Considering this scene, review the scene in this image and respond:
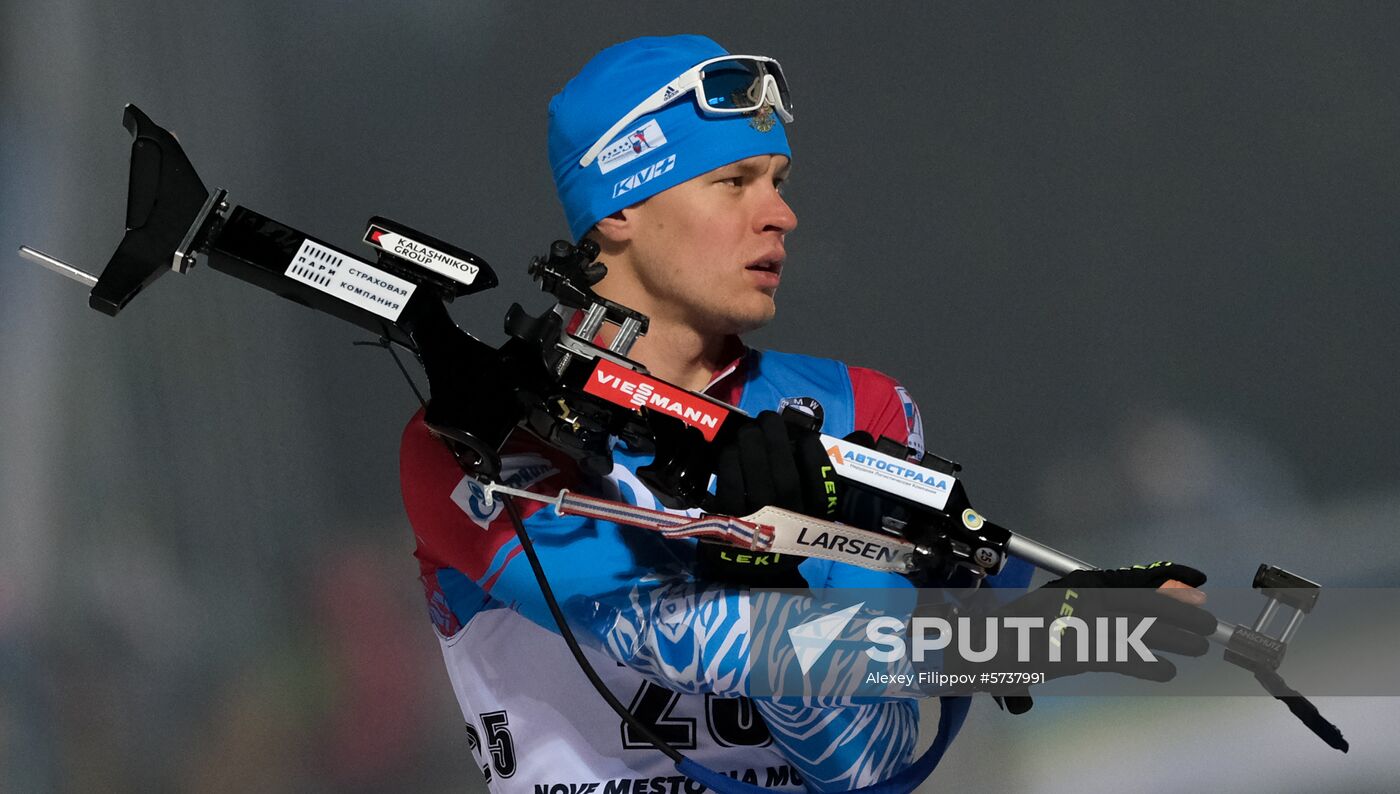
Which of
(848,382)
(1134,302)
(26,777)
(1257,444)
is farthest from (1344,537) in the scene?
(26,777)

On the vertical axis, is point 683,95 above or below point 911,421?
above

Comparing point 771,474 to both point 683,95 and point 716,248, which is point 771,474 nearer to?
point 716,248

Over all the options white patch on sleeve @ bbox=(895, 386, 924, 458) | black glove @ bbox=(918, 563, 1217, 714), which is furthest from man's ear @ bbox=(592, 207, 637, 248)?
black glove @ bbox=(918, 563, 1217, 714)

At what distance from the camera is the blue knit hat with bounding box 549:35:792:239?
173 centimetres

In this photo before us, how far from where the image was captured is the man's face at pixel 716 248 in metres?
1.71

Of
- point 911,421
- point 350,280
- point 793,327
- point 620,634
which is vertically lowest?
point 620,634

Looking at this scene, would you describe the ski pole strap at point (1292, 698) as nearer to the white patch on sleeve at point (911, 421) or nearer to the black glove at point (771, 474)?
the black glove at point (771, 474)

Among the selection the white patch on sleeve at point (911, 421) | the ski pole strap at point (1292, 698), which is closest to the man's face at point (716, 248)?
the white patch on sleeve at point (911, 421)

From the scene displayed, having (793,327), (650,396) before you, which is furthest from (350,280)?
(793,327)

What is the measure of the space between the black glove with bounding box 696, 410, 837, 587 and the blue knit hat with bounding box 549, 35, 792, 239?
402mm

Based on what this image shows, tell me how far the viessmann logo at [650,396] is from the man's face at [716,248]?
312mm

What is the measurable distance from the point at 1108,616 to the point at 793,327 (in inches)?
45.1

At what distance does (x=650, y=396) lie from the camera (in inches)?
55.5

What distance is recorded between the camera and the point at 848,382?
185cm
